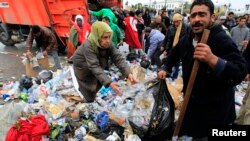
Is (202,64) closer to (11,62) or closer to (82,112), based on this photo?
(82,112)

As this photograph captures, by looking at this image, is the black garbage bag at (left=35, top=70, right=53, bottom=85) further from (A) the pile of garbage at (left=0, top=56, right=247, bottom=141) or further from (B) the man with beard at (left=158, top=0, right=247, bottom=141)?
(B) the man with beard at (left=158, top=0, right=247, bottom=141)

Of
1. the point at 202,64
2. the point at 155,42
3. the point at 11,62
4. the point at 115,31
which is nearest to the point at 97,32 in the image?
the point at 202,64


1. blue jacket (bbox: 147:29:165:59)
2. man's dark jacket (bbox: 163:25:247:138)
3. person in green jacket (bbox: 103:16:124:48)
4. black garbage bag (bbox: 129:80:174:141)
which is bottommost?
blue jacket (bbox: 147:29:165:59)

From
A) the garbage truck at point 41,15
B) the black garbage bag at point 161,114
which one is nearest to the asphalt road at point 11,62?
the garbage truck at point 41,15

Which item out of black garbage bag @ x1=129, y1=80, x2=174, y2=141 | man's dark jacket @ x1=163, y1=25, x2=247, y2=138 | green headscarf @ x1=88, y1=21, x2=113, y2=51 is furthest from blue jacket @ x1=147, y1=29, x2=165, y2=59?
man's dark jacket @ x1=163, y1=25, x2=247, y2=138

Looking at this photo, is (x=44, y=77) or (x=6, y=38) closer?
(x=44, y=77)

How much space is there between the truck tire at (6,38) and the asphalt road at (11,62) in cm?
17

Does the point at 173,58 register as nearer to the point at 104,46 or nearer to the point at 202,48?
the point at 202,48

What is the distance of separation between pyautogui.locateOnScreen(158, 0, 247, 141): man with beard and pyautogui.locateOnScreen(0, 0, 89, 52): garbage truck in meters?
6.38

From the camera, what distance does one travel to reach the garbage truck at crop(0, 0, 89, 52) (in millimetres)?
8445

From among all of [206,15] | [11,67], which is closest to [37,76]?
[11,67]

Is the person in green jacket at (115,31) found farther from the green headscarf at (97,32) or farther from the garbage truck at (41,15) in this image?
the green headscarf at (97,32)

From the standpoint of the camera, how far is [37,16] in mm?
9234

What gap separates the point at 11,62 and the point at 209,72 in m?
7.54
